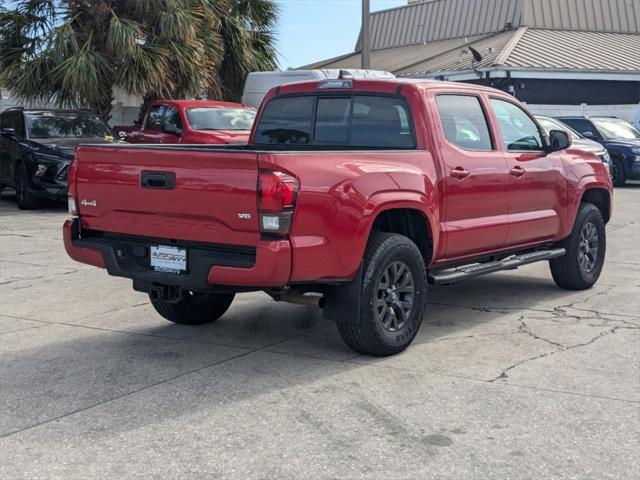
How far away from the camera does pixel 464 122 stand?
721 centimetres

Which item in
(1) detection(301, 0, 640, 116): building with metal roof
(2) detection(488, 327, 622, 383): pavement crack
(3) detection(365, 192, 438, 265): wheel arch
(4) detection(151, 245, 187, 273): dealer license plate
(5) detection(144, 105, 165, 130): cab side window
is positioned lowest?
(2) detection(488, 327, 622, 383): pavement crack

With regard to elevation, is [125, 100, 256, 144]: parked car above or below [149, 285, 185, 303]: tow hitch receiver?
above

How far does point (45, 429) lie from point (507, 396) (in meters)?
2.59

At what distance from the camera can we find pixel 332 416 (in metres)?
4.98

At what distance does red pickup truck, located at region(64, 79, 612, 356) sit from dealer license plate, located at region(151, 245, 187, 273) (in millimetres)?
10

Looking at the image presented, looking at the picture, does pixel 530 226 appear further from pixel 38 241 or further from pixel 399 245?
pixel 38 241

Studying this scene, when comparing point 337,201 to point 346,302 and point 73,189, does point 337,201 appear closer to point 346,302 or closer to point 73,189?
point 346,302

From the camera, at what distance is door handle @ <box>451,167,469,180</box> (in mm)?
6781

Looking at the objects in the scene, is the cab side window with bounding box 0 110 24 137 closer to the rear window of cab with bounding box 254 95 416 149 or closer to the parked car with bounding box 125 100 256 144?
the parked car with bounding box 125 100 256 144

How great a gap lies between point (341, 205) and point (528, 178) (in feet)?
8.62

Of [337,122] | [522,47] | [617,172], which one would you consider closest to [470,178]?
[337,122]

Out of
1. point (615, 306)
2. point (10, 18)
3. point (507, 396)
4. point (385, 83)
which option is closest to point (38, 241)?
point (385, 83)

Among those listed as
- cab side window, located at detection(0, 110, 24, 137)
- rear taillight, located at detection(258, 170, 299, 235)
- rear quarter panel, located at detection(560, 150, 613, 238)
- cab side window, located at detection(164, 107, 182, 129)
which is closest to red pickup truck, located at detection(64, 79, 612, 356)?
rear taillight, located at detection(258, 170, 299, 235)

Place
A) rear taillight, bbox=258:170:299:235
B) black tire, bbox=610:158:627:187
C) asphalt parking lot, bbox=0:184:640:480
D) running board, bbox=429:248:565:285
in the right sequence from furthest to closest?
black tire, bbox=610:158:627:187 → running board, bbox=429:248:565:285 → rear taillight, bbox=258:170:299:235 → asphalt parking lot, bbox=0:184:640:480
